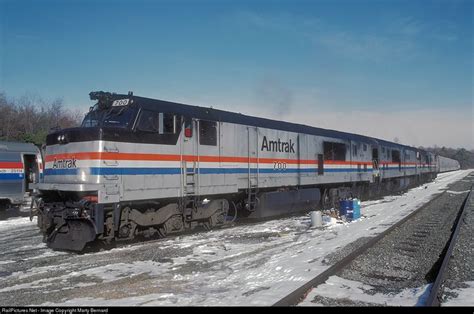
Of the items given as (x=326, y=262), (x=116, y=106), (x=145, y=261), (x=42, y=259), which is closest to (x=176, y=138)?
(x=116, y=106)

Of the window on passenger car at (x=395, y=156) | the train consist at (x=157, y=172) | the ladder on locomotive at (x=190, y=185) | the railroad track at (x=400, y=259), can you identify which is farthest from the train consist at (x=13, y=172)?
the window on passenger car at (x=395, y=156)

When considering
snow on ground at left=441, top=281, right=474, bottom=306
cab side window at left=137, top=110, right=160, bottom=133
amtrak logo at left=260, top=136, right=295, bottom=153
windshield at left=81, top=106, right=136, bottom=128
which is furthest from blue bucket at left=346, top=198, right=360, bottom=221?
windshield at left=81, top=106, right=136, bottom=128

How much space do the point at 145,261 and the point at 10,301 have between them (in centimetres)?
281

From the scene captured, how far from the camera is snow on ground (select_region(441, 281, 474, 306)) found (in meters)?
5.68

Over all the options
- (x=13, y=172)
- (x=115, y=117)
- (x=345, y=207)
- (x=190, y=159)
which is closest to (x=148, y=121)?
Answer: (x=115, y=117)

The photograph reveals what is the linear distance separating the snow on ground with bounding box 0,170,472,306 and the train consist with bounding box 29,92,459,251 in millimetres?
628

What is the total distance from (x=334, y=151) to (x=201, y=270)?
12.9m

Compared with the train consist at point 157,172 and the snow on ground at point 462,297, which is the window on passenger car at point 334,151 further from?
the snow on ground at point 462,297

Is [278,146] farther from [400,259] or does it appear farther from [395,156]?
[395,156]

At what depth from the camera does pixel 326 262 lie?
8.23 m

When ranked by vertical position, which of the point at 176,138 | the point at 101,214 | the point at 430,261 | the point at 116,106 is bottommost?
the point at 430,261

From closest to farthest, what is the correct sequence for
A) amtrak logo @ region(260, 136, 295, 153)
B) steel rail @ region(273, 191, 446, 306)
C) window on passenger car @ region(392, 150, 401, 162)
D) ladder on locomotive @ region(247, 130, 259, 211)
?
steel rail @ region(273, 191, 446, 306) < ladder on locomotive @ region(247, 130, 259, 211) < amtrak logo @ region(260, 136, 295, 153) < window on passenger car @ region(392, 150, 401, 162)

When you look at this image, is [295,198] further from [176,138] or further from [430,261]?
[430,261]

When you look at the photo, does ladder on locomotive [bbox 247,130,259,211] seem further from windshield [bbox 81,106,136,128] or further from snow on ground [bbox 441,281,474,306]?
snow on ground [bbox 441,281,474,306]
